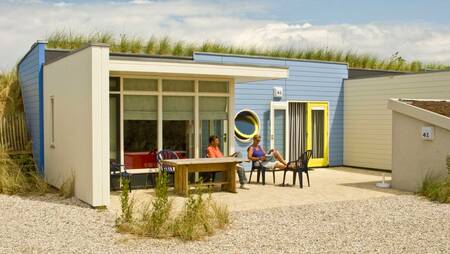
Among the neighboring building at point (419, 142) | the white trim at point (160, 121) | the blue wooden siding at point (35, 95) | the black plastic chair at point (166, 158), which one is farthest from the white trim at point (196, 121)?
the neighboring building at point (419, 142)

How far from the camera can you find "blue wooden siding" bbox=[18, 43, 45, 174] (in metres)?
11.4

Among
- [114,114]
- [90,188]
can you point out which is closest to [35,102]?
[114,114]

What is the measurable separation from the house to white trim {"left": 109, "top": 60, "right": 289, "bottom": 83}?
0.06 feet

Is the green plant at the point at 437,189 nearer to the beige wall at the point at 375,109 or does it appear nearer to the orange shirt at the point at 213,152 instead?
the beige wall at the point at 375,109

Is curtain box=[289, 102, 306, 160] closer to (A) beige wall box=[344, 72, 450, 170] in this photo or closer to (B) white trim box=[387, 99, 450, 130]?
(A) beige wall box=[344, 72, 450, 170]

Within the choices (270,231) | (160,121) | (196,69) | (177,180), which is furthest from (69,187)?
(270,231)

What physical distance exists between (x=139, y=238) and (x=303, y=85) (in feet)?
31.5

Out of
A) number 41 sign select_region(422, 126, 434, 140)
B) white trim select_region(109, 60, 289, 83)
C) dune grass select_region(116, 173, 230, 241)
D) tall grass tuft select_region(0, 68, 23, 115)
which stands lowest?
dune grass select_region(116, 173, 230, 241)

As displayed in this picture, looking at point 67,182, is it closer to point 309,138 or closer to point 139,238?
point 139,238

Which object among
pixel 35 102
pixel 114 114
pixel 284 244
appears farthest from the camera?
pixel 35 102

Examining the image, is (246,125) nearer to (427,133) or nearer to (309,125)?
(309,125)

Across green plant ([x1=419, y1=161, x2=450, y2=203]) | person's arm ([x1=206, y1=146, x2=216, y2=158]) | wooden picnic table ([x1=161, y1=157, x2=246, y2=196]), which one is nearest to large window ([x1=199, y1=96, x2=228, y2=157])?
person's arm ([x1=206, y1=146, x2=216, y2=158])

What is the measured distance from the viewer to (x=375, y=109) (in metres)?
14.7

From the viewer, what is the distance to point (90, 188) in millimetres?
8555
